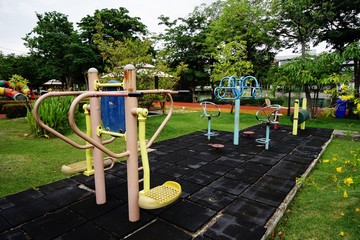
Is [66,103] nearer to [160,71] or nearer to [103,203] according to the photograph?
[160,71]

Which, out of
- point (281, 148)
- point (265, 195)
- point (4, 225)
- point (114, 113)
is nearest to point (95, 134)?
point (114, 113)

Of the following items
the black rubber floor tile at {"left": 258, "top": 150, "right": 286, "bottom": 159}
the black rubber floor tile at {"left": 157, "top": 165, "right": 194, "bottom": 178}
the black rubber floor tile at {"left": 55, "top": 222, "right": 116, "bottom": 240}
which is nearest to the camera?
the black rubber floor tile at {"left": 55, "top": 222, "right": 116, "bottom": 240}

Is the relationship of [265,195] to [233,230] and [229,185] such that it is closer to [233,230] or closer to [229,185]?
Result: [229,185]

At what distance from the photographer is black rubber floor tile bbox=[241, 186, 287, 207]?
9.70 ft

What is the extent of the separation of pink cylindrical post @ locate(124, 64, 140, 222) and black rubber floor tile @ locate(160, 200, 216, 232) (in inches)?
14.6

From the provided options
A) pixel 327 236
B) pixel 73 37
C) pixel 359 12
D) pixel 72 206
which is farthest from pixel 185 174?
pixel 73 37

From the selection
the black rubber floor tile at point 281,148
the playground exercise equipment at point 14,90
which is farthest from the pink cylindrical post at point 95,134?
the playground exercise equipment at point 14,90

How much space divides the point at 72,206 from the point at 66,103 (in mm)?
5510

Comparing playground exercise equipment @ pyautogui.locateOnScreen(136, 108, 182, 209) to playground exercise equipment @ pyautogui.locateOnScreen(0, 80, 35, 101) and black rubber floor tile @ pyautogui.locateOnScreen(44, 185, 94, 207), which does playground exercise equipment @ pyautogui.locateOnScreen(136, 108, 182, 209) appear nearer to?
black rubber floor tile @ pyautogui.locateOnScreen(44, 185, 94, 207)

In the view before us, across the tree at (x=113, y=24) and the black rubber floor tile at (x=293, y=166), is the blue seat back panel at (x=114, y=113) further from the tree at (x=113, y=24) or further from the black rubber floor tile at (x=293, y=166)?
the tree at (x=113, y=24)

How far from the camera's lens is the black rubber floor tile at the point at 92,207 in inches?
104

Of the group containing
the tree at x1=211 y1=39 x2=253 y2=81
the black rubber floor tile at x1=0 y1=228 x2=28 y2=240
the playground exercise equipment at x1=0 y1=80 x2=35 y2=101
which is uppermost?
the tree at x1=211 y1=39 x2=253 y2=81

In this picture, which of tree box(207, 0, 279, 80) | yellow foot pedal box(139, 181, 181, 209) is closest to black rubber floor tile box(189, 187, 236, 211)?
yellow foot pedal box(139, 181, 181, 209)

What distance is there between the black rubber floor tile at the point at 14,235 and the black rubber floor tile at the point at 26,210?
12 centimetres
